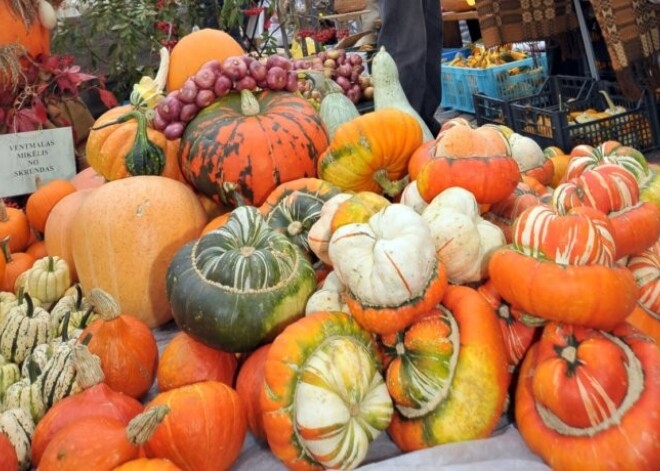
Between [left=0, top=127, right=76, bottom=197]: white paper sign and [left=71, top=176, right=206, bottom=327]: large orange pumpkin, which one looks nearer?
[left=71, top=176, right=206, bottom=327]: large orange pumpkin

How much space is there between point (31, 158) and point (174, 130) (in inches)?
32.8

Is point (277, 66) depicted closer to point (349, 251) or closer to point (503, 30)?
point (349, 251)

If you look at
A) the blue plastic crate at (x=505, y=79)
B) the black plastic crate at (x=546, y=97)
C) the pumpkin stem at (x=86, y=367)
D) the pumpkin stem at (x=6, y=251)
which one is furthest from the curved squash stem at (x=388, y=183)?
the blue plastic crate at (x=505, y=79)

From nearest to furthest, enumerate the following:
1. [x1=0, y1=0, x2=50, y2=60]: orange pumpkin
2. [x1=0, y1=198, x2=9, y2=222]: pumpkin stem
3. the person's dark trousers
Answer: [x1=0, y1=198, x2=9, y2=222]: pumpkin stem, [x1=0, y1=0, x2=50, y2=60]: orange pumpkin, the person's dark trousers

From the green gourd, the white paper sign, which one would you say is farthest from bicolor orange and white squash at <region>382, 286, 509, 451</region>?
the white paper sign

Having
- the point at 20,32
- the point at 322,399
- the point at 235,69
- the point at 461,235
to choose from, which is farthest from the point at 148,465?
the point at 20,32

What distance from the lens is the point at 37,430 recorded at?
47.4 inches

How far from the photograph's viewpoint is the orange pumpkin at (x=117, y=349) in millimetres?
Answer: 1351

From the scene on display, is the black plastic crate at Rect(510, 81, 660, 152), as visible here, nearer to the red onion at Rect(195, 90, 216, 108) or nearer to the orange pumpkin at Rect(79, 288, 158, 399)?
the red onion at Rect(195, 90, 216, 108)

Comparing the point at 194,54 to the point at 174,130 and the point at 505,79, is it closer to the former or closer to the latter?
the point at 174,130

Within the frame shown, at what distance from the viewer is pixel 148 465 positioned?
3.22ft

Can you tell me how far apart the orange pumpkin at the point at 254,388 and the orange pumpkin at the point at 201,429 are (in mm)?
64

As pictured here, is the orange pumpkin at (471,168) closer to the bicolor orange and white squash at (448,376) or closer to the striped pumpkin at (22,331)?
the bicolor orange and white squash at (448,376)

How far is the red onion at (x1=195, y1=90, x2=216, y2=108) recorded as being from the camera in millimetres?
1962
